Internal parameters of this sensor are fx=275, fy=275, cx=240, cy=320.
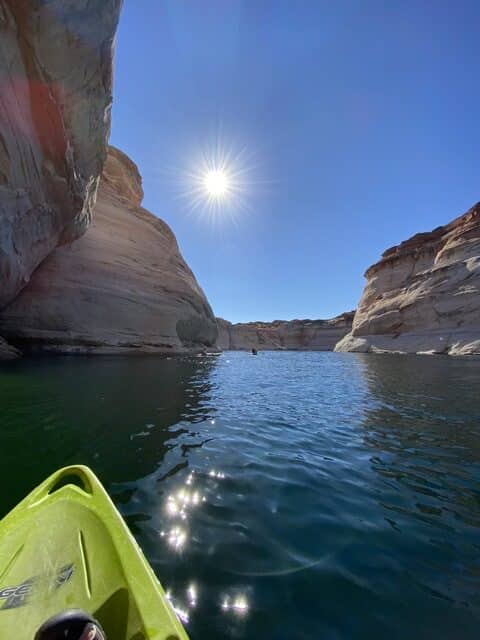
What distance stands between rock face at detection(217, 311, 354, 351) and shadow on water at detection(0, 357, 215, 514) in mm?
82580

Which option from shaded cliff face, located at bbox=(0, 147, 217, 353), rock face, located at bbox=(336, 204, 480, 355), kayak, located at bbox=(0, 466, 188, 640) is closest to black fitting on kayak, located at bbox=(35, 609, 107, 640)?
kayak, located at bbox=(0, 466, 188, 640)

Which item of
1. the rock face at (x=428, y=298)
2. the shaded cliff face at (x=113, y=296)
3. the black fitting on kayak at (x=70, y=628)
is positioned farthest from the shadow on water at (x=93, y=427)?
the rock face at (x=428, y=298)

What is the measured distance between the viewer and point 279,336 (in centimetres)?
10050

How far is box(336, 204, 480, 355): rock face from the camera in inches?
1297

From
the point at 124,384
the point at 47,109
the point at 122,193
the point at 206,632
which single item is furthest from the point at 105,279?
the point at 206,632

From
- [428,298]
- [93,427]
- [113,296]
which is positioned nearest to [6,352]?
[113,296]

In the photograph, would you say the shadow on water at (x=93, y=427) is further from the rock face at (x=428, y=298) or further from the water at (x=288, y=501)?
the rock face at (x=428, y=298)

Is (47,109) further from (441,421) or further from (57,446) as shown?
(441,421)

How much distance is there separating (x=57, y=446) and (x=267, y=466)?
3761 millimetres

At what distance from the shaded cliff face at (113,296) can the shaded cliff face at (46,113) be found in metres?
3.64

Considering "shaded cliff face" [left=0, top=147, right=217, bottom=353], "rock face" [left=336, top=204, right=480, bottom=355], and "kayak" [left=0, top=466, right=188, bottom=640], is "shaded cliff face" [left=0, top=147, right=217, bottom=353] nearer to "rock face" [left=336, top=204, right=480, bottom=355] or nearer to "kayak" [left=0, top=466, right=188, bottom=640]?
"kayak" [left=0, top=466, right=188, bottom=640]

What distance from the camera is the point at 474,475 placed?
4254mm

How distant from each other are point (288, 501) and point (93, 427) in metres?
4.47

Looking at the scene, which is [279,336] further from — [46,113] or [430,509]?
[430,509]
